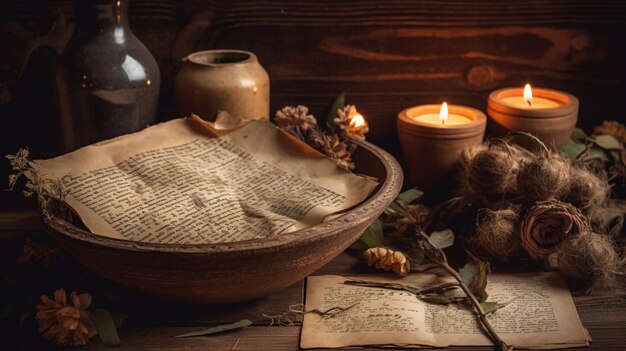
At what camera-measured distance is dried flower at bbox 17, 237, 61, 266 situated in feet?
2.97

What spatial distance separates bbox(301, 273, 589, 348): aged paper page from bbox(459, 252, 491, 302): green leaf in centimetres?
2

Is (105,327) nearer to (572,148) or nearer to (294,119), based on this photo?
(294,119)

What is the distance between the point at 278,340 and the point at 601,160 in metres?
0.68

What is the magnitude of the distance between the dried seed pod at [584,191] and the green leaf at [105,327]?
1.99ft

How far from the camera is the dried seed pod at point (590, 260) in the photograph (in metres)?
0.86

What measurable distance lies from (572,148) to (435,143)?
0.27m

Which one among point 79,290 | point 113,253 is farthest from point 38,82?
point 113,253

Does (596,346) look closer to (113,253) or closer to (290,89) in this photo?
(113,253)

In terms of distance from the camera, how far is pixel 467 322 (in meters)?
0.80

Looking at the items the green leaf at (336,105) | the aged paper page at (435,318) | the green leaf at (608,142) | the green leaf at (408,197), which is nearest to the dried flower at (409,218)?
the green leaf at (408,197)

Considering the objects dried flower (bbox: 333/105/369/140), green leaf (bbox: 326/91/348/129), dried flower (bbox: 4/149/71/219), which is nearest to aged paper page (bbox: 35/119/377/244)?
dried flower (bbox: 4/149/71/219)

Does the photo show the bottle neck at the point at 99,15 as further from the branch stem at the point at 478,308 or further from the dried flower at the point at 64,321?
the branch stem at the point at 478,308

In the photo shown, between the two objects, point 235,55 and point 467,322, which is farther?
point 235,55

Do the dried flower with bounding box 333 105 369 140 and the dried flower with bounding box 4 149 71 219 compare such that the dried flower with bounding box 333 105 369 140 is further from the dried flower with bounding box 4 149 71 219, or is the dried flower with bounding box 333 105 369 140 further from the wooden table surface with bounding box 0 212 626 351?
the dried flower with bounding box 4 149 71 219
